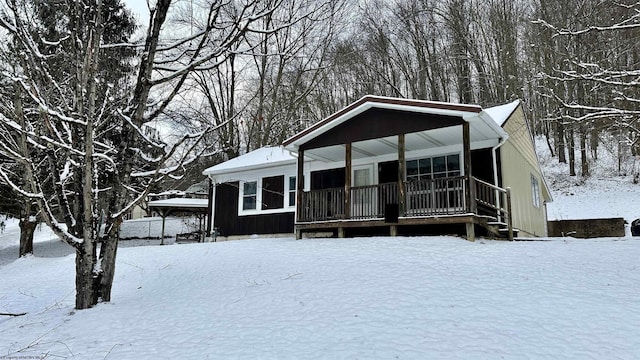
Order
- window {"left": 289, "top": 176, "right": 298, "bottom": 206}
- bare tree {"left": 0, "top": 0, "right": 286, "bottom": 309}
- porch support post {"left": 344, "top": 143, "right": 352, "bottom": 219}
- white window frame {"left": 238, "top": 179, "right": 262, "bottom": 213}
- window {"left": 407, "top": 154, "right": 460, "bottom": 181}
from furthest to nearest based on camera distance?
white window frame {"left": 238, "top": 179, "right": 262, "bottom": 213} < window {"left": 289, "top": 176, "right": 298, "bottom": 206} < window {"left": 407, "top": 154, "right": 460, "bottom": 181} < porch support post {"left": 344, "top": 143, "right": 352, "bottom": 219} < bare tree {"left": 0, "top": 0, "right": 286, "bottom": 309}

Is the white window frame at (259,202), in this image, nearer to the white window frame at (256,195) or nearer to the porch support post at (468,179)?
the white window frame at (256,195)

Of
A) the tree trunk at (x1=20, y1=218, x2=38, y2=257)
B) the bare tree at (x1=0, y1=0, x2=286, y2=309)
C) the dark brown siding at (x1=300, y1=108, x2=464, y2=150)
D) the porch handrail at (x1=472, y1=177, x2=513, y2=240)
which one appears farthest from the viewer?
the tree trunk at (x1=20, y1=218, x2=38, y2=257)

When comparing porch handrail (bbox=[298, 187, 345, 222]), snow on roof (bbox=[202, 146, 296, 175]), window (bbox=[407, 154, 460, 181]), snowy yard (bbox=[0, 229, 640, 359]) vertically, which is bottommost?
snowy yard (bbox=[0, 229, 640, 359])

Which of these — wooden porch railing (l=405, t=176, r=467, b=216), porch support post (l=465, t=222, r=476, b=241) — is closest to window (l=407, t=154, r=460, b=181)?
wooden porch railing (l=405, t=176, r=467, b=216)

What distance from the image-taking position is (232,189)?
1686 cm

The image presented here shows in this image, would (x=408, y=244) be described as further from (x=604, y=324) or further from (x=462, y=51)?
(x=462, y=51)

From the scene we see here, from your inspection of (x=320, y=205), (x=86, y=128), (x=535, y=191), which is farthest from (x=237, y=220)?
(x=535, y=191)

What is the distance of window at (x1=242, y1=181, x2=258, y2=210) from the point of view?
637 inches

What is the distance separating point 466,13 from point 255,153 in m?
16.5

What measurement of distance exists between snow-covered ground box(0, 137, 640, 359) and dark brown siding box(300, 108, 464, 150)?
2671 mm

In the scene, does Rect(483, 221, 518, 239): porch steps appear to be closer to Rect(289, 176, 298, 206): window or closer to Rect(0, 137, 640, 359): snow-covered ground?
Rect(0, 137, 640, 359): snow-covered ground

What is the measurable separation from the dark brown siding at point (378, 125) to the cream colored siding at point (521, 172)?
2488mm

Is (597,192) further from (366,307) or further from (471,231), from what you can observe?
(366,307)

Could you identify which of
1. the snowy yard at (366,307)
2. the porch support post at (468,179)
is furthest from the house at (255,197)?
the porch support post at (468,179)
